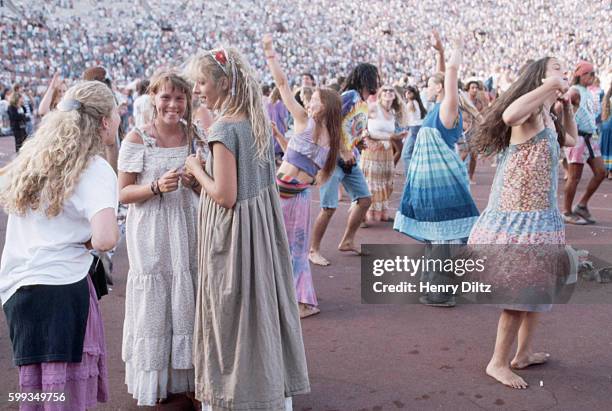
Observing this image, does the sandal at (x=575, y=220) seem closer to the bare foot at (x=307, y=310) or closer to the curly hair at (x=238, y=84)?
the bare foot at (x=307, y=310)

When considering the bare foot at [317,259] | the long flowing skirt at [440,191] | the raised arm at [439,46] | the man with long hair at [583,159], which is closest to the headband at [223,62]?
the long flowing skirt at [440,191]

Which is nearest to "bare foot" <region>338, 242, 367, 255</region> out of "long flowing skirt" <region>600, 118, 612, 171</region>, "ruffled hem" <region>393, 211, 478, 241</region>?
"ruffled hem" <region>393, 211, 478, 241</region>

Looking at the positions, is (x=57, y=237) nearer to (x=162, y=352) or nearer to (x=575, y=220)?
(x=162, y=352)

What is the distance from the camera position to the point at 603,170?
8469 millimetres

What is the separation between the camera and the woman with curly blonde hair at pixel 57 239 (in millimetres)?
2590

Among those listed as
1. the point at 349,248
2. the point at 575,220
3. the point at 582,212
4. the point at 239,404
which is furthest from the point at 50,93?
the point at 582,212

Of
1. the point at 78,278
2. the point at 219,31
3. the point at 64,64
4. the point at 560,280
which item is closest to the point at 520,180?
the point at 560,280

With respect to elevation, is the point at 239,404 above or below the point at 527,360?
above

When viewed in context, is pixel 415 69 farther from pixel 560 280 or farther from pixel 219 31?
pixel 560 280

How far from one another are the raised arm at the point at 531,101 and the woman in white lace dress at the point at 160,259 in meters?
1.75

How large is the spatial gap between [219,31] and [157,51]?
8484 mm

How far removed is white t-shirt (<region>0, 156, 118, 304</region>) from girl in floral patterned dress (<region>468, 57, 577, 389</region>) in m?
2.22

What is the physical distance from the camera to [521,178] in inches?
150

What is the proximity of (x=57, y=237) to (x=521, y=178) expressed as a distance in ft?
8.19
